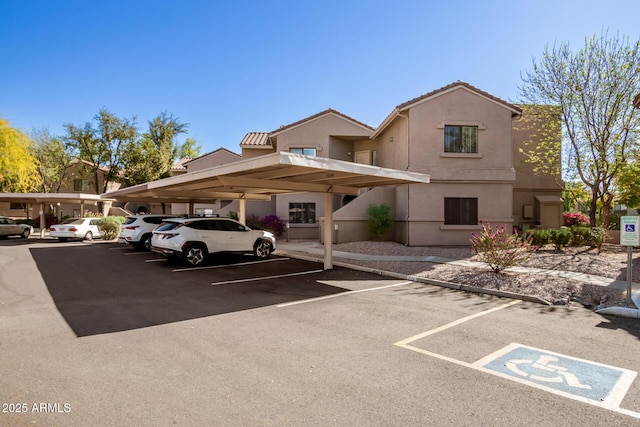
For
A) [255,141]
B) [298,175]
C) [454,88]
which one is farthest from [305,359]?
[255,141]

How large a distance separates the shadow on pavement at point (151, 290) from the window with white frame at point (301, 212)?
9.50 metres

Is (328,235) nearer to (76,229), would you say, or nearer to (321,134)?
(321,134)

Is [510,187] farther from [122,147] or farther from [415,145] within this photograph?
[122,147]

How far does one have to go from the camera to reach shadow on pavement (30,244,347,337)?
6844mm

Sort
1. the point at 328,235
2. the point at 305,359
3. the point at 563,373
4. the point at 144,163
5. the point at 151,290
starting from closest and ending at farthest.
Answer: the point at 563,373 < the point at 305,359 < the point at 151,290 < the point at 328,235 < the point at 144,163

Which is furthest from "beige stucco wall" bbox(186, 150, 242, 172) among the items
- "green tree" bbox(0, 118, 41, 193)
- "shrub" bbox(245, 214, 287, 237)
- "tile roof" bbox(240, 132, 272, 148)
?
"green tree" bbox(0, 118, 41, 193)

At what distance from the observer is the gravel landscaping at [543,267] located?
345 inches

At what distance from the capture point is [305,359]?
16.1 ft

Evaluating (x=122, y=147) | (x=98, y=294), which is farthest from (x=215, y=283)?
(x=122, y=147)

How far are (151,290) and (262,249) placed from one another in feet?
19.7

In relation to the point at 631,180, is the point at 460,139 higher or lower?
higher

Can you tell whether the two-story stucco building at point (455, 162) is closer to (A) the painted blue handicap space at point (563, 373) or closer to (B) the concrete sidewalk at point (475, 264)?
(B) the concrete sidewalk at point (475, 264)

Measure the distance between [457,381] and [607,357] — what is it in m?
2.52

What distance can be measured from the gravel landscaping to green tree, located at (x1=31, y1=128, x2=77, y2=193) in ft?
128
